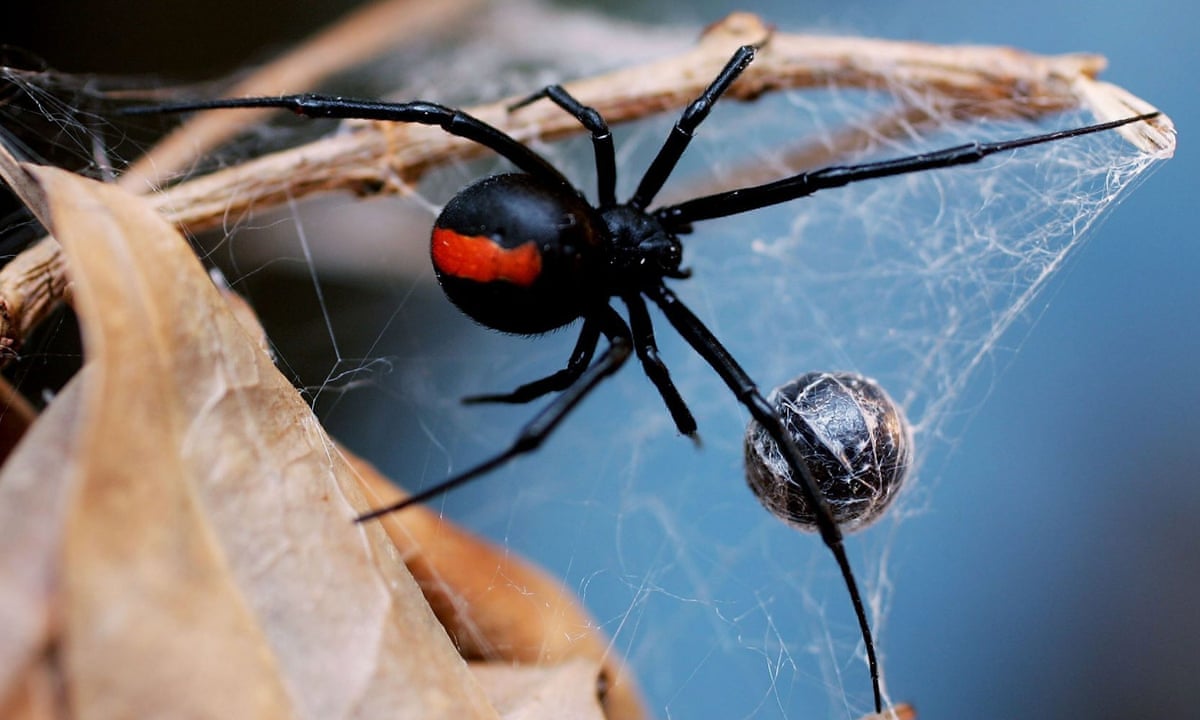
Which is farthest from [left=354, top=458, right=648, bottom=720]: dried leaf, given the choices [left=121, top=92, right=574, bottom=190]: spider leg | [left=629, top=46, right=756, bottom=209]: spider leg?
[left=629, top=46, right=756, bottom=209]: spider leg

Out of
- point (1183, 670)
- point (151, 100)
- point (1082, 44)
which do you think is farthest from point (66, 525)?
point (1082, 44)

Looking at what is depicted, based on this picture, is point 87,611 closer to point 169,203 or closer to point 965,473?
point 169,203

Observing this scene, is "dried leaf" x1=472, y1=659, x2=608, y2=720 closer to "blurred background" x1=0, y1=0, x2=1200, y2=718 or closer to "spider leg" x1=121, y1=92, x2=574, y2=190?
"blurred background" x1=0, y1=0, x2=1200, y2=718

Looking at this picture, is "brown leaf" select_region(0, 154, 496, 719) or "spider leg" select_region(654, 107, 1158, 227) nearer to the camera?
"brown leaf" select_region(0, 154, 496, 719)

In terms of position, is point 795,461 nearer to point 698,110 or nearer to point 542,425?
point 542,425

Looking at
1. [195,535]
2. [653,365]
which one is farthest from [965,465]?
[195,535]

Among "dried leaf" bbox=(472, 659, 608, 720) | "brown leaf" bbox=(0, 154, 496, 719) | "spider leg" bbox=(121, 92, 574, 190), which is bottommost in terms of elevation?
"dried leaf" bbox=(472, 659, 608, 720)
